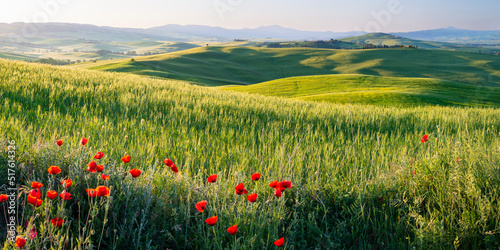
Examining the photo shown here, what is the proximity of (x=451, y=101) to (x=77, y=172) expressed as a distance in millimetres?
26351

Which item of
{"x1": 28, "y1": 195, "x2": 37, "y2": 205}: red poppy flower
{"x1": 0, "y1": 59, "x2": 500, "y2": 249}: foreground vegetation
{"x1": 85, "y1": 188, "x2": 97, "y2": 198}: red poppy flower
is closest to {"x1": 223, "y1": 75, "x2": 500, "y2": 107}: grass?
{"x1": 0, "y1": 59, "x2": 500, "y2": 249}: foreground vegetation

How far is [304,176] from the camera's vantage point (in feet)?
11.3

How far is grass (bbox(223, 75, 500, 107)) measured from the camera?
70.3 feet

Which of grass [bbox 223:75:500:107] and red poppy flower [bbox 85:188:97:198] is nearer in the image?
red poppy flower [bbox 85:188:97:198]

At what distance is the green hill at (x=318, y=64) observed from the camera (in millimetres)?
72625

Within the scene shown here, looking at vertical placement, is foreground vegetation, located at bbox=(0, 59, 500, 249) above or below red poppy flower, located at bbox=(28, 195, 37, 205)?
below

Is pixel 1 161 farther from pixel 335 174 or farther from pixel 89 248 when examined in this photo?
pixel 335 174

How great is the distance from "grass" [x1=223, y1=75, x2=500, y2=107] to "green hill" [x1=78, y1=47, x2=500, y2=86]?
32.3 m

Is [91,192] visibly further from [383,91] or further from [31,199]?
[383,91]

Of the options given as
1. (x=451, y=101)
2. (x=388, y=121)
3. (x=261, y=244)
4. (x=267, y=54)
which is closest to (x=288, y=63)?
(x=267, y=54)

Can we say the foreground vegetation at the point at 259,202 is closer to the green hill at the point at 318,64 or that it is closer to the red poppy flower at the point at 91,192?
the red poppy flower at the point at 91,192

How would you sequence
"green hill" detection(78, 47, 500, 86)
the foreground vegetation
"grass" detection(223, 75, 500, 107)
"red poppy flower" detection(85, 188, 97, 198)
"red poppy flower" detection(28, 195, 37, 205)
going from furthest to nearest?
"green hill" detection(78, 47, 500, 86) → "grass" detection(223, 75, 500, 107) → the foreground vegetation → "red poppy flower" detection(85, 188, 97, 198) → "red poppy flower" detection(28, 195, 37, 205)

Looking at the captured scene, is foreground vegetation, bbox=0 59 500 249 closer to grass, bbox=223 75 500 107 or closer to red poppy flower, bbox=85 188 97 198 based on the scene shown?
red poppy flower, bbox=85 188 97 198

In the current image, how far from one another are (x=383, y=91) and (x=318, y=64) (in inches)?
2773
